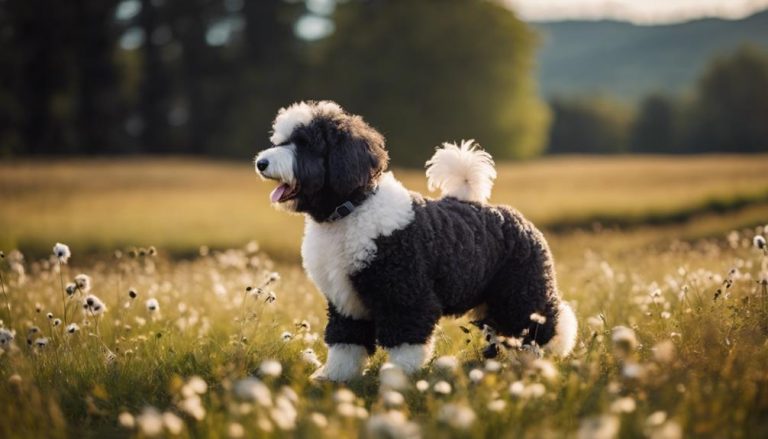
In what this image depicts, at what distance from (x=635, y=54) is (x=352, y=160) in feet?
462

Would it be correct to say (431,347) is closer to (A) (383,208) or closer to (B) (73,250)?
(A) (383,208)

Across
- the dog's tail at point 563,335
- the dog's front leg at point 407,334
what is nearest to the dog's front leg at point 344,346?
the dog's front leg at point 407,334

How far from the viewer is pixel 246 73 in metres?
47.7

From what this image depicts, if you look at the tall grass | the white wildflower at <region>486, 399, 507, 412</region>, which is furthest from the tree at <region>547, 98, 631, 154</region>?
the white wildflower at <region>486, 399, 507, 412</region>

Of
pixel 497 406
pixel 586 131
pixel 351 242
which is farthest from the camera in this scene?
pixel 586 131

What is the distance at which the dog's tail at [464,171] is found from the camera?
5.81 meters

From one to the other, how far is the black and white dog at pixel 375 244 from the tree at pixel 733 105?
60.2m

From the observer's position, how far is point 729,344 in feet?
16.2

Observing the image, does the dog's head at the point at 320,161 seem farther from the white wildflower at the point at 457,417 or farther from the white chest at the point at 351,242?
the white wildflower at the point at 457,417

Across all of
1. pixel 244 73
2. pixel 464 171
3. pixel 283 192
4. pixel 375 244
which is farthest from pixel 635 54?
pixel 283 192

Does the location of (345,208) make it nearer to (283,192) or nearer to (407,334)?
(283,192)

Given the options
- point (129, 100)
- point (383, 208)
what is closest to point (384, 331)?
point (383, 208)

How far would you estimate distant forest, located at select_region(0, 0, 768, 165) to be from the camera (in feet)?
139

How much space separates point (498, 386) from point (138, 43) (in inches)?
1883
